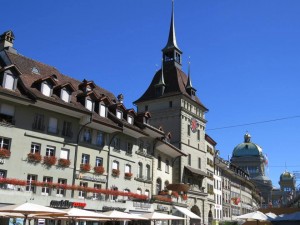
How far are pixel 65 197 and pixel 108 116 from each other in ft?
35.0

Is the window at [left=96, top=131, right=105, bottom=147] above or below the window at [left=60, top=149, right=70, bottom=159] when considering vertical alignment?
above

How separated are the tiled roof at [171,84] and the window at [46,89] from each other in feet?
92.2

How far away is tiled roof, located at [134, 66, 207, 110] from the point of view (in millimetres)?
61750

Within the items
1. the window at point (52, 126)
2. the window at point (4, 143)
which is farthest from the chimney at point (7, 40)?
the window at point (4, 143)

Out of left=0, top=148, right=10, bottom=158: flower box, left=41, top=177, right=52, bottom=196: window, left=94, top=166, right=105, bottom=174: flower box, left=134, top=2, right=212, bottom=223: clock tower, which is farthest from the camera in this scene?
left=134, top=2, right=212, bottom=223: clock tower

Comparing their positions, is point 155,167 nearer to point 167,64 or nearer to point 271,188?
point 167,64

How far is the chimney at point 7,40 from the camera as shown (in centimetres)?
3912

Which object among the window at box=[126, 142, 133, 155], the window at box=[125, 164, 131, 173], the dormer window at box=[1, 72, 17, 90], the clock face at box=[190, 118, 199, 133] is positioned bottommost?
the window at box=[125, 164, 131, 173]

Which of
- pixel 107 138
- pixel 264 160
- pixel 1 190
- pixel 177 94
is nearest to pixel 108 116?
pixel 107 138

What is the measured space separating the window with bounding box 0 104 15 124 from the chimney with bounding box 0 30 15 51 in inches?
365

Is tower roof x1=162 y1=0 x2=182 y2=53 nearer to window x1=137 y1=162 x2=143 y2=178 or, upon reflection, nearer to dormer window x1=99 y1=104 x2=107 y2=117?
window x1=137 y1=162 x2=143 y2=178

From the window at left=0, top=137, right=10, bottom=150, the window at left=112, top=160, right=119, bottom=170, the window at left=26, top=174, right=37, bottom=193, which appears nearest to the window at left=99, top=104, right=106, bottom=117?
the window at left=112, top=160, right=119, bottom=170

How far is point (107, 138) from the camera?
4031cm

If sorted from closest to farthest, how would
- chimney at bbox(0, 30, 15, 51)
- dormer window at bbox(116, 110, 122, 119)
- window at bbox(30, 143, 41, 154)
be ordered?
window at bbox(30, 143, 41, 154), chimney at bbox(0, 30, 15, 51), dormer window at bbox(116, 110, 122, 119)
